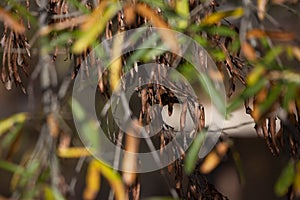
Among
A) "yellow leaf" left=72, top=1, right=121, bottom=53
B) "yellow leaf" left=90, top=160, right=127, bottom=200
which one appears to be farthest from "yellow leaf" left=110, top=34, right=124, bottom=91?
"yellow leaf" left=90, top=160, right=127, bottom=200

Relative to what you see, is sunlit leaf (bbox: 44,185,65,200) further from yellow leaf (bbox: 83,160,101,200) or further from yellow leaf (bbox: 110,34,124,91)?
yellow leaf (bbox: 110,34,124,91)

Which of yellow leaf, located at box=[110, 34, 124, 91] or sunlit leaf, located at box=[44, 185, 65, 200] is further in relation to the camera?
yellow leaf, located at box=[110, 34, 124, 91]

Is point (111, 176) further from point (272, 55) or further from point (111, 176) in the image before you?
point (272, 55)

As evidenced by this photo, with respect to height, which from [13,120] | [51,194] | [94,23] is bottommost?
[51,194]

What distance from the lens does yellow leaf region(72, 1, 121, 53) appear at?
1.16 metres

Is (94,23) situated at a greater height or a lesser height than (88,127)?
greater

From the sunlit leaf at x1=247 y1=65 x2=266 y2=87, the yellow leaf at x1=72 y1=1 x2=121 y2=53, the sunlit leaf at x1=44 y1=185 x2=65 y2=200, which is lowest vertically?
the sunlit leaf at x1=44 y1=185 x2=65 y2=200

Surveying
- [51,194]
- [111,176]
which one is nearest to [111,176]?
[111,176]

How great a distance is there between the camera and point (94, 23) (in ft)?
3.98

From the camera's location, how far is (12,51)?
65.2 inches

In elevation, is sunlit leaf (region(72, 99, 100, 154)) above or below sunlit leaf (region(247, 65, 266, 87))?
below

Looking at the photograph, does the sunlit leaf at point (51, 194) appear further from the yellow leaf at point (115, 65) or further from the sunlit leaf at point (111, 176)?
the yellow leaf at point (115, 65)

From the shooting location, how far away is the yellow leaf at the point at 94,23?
1.16 m

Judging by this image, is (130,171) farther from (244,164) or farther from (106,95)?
(244,164)
